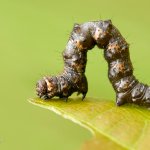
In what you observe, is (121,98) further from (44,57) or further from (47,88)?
(44,57)

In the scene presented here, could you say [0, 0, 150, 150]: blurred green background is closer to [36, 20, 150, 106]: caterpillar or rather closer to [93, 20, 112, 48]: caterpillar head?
[36, 20, 150, 106]: caterpillar

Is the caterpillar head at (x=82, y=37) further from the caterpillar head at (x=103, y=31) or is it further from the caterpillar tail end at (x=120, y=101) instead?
the caterpillar tail end at (x=120, y=101)

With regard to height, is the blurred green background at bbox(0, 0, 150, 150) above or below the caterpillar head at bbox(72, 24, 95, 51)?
below

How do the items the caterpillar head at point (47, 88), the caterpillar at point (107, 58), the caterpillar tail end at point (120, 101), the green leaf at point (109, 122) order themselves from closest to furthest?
the green leaf at point (109, 122)
the caterpillar tail end at point (120, 101)
the caterpillar head at point (47, 88)
the caterpillar at point (107, 58)

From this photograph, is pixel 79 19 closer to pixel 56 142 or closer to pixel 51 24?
pixel 51 24

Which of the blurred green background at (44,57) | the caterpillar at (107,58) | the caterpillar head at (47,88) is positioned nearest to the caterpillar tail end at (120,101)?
the caterpillar at (107,58)

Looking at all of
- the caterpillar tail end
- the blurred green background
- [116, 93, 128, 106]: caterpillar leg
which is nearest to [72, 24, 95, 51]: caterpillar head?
[116, 93, 128, 106]: caterpillar leg

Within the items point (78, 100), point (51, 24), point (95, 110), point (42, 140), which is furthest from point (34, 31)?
point (95, 110)
